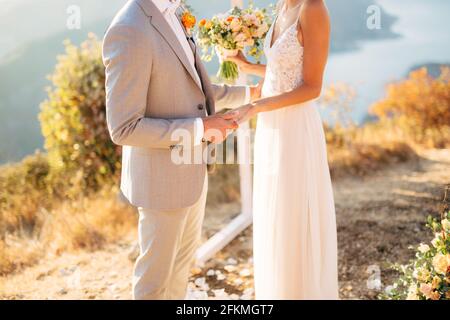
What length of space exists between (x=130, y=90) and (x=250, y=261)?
205 cm

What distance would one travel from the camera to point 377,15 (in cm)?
241

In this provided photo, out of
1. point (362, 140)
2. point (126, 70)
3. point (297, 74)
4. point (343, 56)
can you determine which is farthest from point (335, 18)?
point (126, 70)

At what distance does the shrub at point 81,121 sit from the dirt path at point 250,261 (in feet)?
2.41

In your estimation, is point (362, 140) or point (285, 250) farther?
point (362, 140)

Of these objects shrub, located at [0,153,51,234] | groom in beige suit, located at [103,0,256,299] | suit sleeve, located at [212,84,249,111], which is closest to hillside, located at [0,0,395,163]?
shrub, located at [0,153,51,234]

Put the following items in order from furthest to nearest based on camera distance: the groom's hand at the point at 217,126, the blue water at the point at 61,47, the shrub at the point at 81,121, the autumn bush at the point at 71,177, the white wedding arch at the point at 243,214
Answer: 1. the blue water at the point at 61,47
2. the shrub at the point at 81,121
3. the autumn bush at the point at 71,177
4. the white wedding arch at the point at 243,214
5. the groom's hand at the point at 217,126

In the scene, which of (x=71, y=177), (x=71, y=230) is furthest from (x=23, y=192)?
(x=71, y=230)

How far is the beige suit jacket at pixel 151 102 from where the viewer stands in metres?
1.75

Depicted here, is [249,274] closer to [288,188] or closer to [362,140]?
[288,188]

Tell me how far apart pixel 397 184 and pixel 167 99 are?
137 inches

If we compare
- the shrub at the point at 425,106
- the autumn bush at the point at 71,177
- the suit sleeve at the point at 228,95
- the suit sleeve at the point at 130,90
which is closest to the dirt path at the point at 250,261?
the autumn bush at the point at 71,177

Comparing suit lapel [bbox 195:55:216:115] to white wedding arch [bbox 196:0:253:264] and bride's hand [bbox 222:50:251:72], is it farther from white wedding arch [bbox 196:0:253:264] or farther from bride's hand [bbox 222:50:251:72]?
white wedding arch [bbox 196:0:253:264]

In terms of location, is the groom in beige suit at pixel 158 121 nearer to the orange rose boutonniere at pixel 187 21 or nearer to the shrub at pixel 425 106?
the orange rose boutonniere at pixel 187 21

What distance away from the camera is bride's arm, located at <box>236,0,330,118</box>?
1.96 metres
